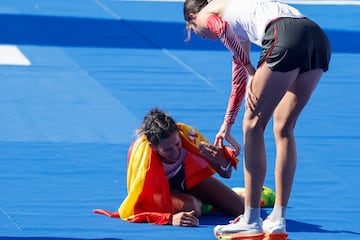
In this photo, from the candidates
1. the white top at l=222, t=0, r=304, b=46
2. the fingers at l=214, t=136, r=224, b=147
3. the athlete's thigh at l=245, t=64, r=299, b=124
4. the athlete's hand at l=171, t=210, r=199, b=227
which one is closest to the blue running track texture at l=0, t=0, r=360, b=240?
the athlete's hand at l=171, t=210, r=199, b=227

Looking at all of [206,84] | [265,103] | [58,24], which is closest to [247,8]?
[265,103]

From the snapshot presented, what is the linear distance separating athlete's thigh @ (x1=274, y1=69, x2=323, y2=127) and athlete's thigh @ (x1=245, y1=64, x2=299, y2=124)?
0.10 metres

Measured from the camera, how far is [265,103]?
19.2 ft

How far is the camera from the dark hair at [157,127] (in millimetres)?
6520

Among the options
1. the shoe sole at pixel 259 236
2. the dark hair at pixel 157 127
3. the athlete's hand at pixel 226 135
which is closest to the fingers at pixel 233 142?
the athlete's hand at pixel 226 135

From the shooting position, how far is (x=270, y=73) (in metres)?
5.84

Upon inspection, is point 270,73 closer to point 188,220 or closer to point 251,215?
point 251,215

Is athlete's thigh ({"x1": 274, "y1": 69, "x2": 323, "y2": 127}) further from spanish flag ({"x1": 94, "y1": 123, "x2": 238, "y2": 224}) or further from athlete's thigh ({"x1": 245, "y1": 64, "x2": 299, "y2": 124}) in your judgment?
spanish flag ({"x1": 94, "y1": 123, "x2": 238, "y2": 224})

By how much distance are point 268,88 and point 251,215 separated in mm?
728

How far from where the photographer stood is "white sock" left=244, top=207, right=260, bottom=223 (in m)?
6.05

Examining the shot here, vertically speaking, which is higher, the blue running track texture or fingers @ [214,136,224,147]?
the blue running track texture

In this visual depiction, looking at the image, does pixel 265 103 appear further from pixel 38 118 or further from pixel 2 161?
pixel 38 118

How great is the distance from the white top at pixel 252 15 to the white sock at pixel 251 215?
2.98 ft

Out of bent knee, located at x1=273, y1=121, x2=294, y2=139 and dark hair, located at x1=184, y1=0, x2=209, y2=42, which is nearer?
bent knee, located at x1=273, y1=121, x2=294, y2=139
